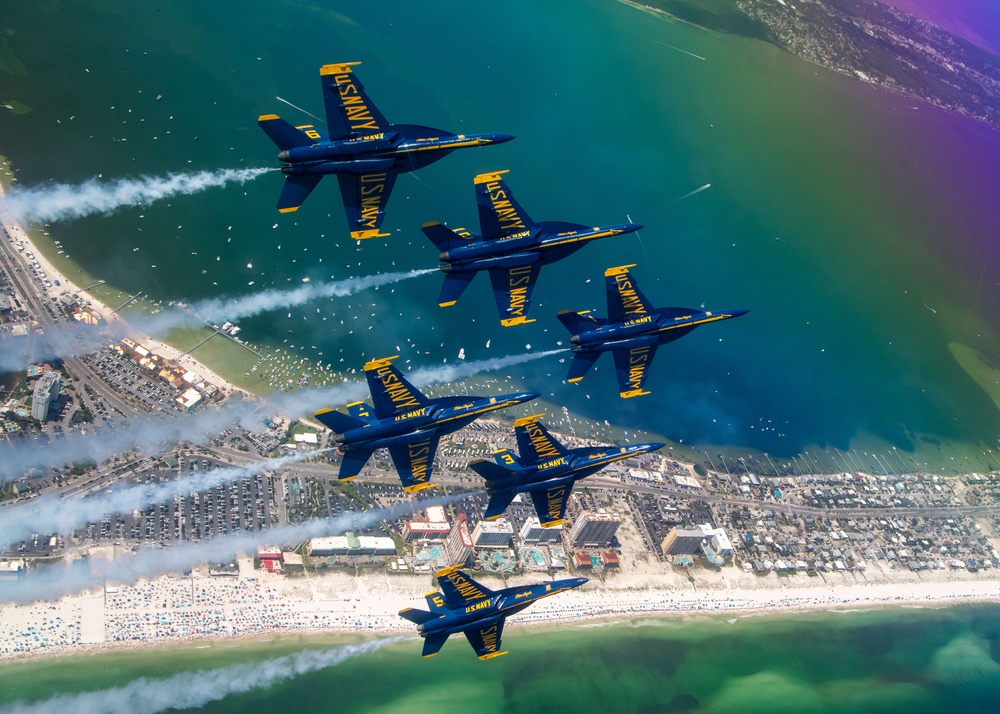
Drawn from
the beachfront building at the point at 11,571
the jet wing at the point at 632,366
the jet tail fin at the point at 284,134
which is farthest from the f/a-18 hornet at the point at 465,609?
the beachfront building at the point at 11,571

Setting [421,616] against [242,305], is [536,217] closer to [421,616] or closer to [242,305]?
[242,305]

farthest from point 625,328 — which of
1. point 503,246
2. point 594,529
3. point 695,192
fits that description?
point 695,192

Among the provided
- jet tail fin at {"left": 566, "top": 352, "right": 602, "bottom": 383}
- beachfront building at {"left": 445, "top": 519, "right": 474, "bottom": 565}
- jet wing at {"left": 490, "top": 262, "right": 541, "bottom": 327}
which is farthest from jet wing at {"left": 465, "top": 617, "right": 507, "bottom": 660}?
jet wing at {"left": 490, "top": 262, "right": 541, "bottom": 327}

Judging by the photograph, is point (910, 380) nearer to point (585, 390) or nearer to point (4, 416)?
point (585, 390)

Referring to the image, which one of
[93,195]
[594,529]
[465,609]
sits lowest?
[594,529]

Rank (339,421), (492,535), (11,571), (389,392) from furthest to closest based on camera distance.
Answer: (492,535) → (11,571) → (389,392) → (339,421)

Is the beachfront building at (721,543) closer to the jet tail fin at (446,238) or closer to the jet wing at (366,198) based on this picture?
the jet tail fin at (446,238)
